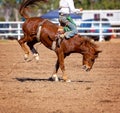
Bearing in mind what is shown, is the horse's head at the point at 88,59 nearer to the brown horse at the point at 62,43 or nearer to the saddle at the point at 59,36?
the brown horse at the point at 62,43

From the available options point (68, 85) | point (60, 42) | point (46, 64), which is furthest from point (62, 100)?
point (46, 64)

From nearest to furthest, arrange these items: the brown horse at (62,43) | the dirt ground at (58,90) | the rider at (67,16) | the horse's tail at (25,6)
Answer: the dirt ground at (58,90) → the rider at (67,16) → the brown horse at (62,43) → the horse's tail at (25,6)

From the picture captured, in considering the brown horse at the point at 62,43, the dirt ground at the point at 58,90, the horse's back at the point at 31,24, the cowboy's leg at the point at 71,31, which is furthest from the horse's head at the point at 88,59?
the horse's back at the point at 31,24

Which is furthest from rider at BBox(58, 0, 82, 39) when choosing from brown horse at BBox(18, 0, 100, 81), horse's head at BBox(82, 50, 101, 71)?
horse's head at BBox(82, 50, 101, 71)

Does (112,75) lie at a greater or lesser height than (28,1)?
lesser

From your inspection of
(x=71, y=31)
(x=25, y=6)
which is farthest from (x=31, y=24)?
(x=71, y=31)

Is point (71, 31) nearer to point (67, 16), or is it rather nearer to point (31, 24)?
point (67, 16)

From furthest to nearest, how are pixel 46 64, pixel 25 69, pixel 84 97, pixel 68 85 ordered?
pixel 46 64, pixel 25 69, pixel 68 85, pixel 84 97

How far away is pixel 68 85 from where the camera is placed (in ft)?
36.6

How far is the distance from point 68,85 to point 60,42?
111cm

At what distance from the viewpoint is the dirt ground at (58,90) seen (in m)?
8.39

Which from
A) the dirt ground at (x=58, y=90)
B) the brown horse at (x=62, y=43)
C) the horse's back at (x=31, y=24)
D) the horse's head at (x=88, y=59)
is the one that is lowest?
the dirt ground at (x=58, y=90)

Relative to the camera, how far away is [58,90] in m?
10.3

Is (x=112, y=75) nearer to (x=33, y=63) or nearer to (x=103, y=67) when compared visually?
(x=103, y=67)
